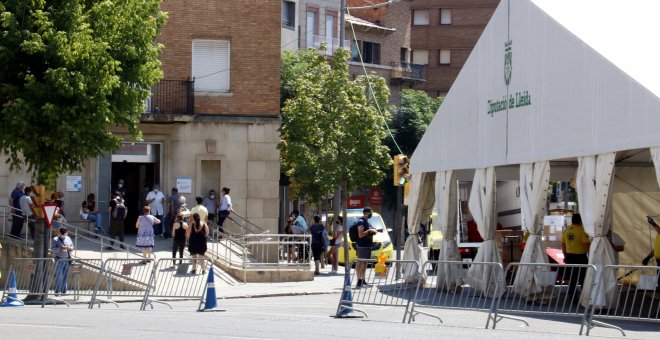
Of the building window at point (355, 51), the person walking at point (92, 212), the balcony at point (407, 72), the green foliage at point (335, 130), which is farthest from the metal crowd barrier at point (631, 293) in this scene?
the balcony at point (407, 72)

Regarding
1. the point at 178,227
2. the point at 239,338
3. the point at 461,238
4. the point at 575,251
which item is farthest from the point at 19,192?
the point at 239,338

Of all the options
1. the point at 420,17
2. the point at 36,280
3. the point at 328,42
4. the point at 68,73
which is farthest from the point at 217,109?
the point at 420,17

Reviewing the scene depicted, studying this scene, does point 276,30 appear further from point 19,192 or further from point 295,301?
point 295,301

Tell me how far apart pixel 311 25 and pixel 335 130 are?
99.3 feet

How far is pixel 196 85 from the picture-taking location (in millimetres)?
37906

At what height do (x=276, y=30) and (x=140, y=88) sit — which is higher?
(x=276, y=30)

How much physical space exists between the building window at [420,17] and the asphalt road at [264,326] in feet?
208

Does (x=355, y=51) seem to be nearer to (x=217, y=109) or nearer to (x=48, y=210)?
(x=217, y=109)

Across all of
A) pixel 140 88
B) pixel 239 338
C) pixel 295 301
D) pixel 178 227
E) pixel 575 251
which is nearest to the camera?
pixel 239 338

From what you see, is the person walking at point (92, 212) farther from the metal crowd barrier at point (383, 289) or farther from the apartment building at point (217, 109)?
the metal crowd barrier at point (383, 289)

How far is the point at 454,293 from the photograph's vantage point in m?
20.8

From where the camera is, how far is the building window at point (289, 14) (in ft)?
207

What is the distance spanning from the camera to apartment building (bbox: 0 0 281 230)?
1479 inches

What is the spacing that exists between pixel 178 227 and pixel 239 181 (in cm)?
686
